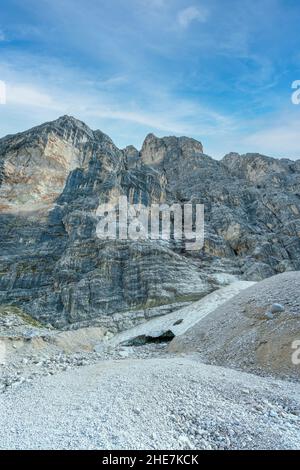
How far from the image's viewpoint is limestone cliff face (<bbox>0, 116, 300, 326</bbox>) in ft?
153

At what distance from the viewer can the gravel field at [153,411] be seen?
7312 mm

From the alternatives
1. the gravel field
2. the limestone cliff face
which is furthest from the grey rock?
the limestone cliff face

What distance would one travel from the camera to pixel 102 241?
53.8 m

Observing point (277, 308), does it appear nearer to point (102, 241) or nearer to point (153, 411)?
point (153, 411)

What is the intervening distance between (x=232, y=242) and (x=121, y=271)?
26.1m

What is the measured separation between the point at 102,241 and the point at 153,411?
45.8m

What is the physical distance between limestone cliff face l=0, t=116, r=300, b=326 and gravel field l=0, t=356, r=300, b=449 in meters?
30.3

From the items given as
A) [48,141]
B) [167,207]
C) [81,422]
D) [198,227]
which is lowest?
[81,422]

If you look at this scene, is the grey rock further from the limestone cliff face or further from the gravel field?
the limestone cliff face

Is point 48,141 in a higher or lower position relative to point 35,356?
higher

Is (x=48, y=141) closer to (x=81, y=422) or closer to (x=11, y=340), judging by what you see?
(x=11, y=340)
